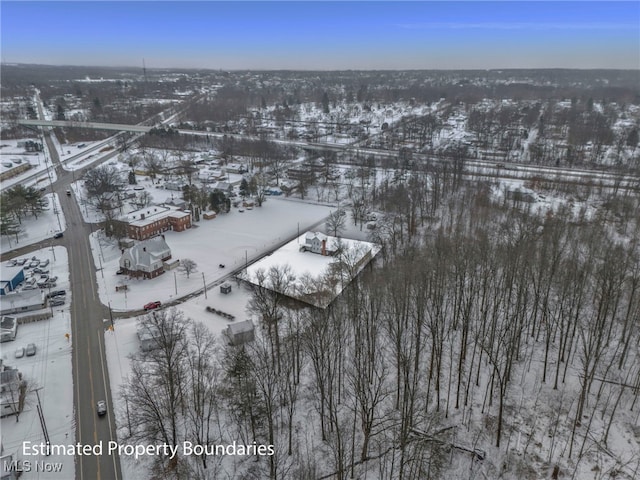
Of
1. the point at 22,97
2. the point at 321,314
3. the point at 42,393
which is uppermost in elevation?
the point at 22,97

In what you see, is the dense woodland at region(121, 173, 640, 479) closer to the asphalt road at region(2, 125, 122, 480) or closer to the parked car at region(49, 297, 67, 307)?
the asphalt road at region(2, 125, 122, 480)

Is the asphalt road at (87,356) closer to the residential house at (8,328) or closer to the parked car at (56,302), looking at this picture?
the parked car at (56,302)

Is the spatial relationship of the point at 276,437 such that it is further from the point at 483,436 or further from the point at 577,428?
the point at 577,428

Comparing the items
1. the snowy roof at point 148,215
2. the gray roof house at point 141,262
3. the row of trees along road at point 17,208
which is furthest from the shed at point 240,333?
the row of trees along road at point 17,208

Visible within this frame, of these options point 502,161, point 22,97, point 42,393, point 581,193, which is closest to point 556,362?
point 42,393

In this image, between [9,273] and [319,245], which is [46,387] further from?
[319,245]

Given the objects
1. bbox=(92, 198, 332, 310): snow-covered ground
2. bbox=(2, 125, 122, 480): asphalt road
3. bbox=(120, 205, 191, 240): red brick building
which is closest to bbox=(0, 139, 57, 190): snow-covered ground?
bbox=(2, 125, 122, 480): asphalt road
